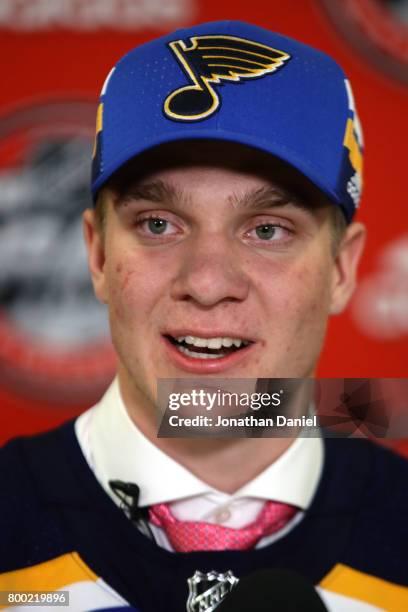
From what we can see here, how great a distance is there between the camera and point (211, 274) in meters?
0.86

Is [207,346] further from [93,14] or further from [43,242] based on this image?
[93,14]

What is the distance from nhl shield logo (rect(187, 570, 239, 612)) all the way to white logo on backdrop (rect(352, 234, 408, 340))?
873mm

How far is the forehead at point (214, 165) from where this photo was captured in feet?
2.97

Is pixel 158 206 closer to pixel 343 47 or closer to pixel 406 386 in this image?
pixel 406 386

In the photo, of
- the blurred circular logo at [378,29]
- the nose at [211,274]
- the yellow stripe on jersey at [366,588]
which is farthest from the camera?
the blurred circular logo at [378,29]

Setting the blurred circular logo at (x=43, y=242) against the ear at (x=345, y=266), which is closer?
the ear at (x=345, y=266)

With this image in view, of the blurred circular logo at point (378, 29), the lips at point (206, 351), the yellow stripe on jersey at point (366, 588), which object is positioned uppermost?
the blurred circular logo at point (378, 29)

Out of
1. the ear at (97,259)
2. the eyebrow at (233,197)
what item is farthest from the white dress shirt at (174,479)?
the eyebrow at (233,197)

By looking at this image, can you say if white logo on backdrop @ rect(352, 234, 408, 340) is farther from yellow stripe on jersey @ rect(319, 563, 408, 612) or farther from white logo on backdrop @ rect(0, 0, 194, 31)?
yellow stripe on jersey @ rect(319, 563, 408, 612)

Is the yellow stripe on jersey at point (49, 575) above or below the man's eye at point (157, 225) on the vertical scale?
below

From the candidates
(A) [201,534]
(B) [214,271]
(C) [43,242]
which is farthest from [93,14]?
(A) [201,534]

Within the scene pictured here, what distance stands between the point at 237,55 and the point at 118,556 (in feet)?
1.76

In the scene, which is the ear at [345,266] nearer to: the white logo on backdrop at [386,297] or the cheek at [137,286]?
the cheek at [137,286]

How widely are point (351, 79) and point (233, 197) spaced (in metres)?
0.87
